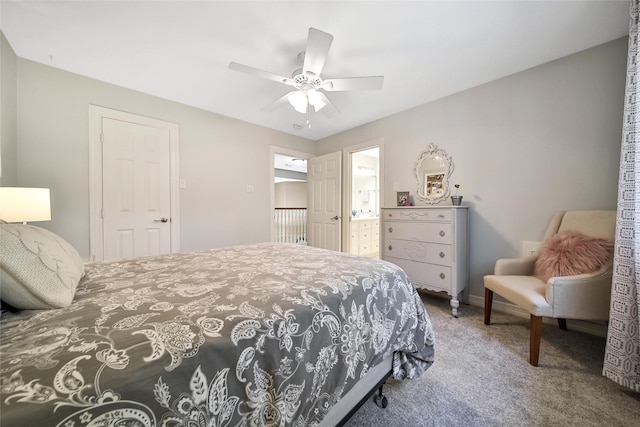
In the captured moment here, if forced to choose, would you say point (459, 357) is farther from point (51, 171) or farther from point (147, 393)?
point (51, 171)

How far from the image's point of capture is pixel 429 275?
2412mm

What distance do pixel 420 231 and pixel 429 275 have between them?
473mm

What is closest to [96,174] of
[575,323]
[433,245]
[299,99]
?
[299,99]

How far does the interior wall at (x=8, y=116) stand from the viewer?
1.72 metres

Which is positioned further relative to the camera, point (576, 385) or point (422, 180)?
point (422, 180)

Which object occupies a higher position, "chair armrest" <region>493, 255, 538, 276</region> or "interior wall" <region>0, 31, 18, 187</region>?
"interior wall" <region>0, 31, 18, 187</region>

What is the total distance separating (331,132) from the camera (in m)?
3.93

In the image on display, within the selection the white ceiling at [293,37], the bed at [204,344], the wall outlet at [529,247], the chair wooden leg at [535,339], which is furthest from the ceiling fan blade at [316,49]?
the wall outlet at [529,247]

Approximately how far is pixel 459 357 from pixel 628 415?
0.74m

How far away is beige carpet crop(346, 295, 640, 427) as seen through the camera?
1148 millimetres

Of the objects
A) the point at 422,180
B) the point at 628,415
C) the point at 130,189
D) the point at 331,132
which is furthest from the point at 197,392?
the point at 331,132

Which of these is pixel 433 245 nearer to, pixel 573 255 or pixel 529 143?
pixel 573 255

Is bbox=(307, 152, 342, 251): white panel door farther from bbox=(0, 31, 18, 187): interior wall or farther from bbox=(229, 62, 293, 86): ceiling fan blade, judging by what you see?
bbox=(0, 31, 18, 187): interior wall

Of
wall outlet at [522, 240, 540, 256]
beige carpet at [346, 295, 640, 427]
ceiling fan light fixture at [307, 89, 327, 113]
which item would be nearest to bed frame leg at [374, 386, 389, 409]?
beige carpet at [346, 295, 640, 427]
